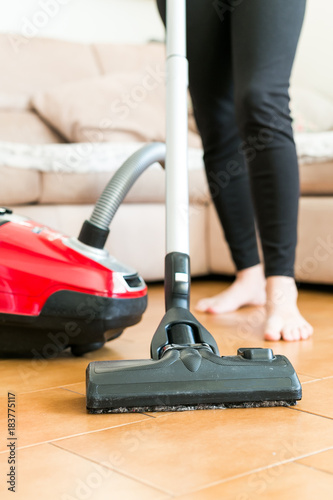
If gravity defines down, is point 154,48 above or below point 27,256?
above

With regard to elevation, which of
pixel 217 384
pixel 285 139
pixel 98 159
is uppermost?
pixel 98 159

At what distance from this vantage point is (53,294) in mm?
960

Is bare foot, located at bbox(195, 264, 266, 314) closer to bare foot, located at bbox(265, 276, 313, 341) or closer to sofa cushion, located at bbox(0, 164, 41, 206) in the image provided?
bare foot, located at bbox(265, 276, 313, 341)

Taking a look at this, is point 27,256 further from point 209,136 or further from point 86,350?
point 209,136

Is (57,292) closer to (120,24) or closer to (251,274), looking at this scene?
(251,274)

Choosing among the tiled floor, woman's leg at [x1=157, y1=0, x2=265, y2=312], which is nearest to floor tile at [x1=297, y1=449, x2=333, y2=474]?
the tiled floor

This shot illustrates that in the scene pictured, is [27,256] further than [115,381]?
Yes

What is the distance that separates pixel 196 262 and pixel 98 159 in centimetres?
46

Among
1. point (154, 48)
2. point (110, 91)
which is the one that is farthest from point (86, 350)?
point (154, 48)

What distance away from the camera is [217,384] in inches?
27.7

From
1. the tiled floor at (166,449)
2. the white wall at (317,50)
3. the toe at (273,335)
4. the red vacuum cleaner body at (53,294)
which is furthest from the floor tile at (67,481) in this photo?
the white wall at (317,50)

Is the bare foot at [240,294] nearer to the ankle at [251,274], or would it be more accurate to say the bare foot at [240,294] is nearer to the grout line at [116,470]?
the ankle at [251,274]

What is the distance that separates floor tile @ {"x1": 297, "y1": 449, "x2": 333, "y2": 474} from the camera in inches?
21.4

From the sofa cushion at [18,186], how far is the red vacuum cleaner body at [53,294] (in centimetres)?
66
